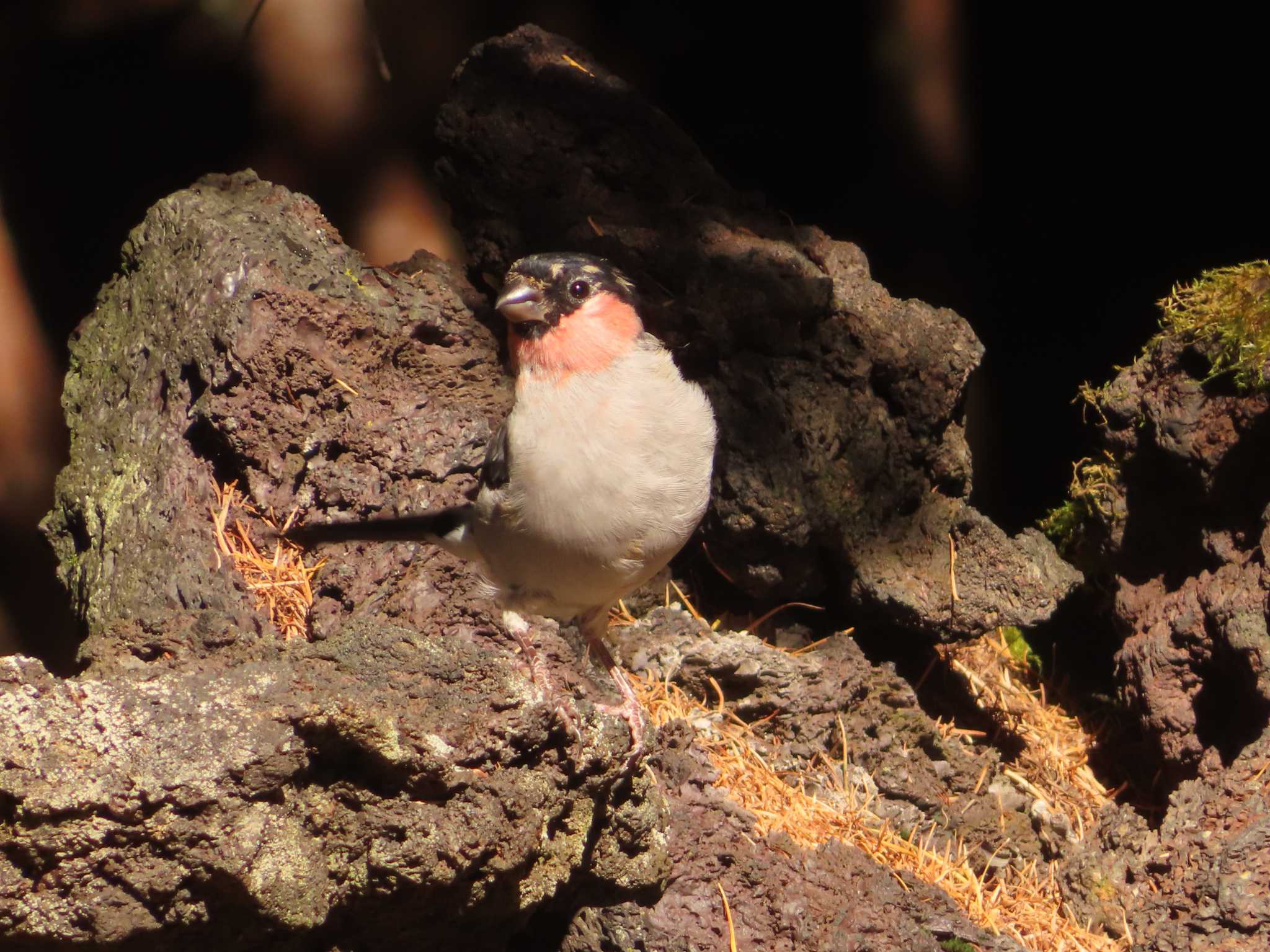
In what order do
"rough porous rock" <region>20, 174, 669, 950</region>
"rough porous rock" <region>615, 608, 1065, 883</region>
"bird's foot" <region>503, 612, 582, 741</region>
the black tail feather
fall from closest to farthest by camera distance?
"rough porous rock" <region>20, 174, 669, 950</region> → "bird's foot" <region>503, 612, 582, 741</region> → the black tail feather → "rough porous rock" <region>615, 608, 1065, 883</region>

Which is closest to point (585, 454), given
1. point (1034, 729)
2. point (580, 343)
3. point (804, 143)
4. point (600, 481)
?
point (600, 481)

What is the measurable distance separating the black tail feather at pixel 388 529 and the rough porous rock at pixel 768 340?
990 mm

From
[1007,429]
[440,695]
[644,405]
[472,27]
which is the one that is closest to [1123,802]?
[1007,429]

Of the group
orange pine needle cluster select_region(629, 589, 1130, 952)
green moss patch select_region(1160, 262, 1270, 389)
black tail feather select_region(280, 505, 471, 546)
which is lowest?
orange pine needle cluster select_region(629, 589, 1130, 952)

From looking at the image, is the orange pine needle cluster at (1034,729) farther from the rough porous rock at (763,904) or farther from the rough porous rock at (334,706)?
the rough porous rock at (763,904)

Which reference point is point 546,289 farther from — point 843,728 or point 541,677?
point 843,728

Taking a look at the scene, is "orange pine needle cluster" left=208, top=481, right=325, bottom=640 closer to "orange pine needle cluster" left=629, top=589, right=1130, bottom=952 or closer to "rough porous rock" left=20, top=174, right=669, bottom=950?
"rough porous rock" left=20, top=174, right=669, bottom=950

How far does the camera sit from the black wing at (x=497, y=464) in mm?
3357

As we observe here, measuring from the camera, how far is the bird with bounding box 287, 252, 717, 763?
10.6 ft

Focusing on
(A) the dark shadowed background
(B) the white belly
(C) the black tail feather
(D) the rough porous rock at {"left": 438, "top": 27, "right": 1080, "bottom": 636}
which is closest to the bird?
(B) the white belly

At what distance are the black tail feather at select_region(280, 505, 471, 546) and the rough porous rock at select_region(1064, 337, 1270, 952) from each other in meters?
2.45

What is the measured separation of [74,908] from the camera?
81.5 inches

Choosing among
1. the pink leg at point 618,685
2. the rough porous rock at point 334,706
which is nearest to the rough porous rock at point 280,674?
the rough porous rock at point 334,706

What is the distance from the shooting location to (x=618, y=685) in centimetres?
366
